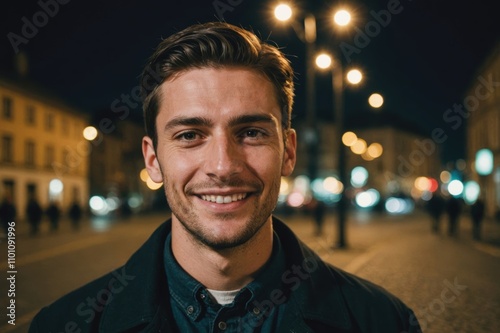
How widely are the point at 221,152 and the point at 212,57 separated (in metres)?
0.47

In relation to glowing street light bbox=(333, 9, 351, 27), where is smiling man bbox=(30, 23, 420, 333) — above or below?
below

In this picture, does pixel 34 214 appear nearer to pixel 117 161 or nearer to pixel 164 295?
pixel 164 295

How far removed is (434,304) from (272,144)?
5.91m

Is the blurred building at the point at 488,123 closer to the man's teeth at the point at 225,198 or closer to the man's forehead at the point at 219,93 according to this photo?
the man's forehead at the point at 219,93

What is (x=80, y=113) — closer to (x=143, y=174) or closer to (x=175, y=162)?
(x=143, y=174)

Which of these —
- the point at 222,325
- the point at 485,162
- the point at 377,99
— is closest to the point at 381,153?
the point at 485,162

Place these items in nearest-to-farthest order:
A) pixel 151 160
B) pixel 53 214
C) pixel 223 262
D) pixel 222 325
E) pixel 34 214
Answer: pixel 222 325, pixel 223 262, pixel 151 160, pixel 34 214, pixel 53 214

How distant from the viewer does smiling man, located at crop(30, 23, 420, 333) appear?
7.39 feet

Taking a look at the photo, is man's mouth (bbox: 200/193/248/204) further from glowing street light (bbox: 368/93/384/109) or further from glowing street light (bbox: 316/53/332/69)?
glowing street light (bbox: 368/93/384/109)

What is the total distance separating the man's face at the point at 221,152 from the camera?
2.26m

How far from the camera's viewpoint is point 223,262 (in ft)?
7.58

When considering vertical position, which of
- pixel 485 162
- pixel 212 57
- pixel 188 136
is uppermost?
pixel 485 162

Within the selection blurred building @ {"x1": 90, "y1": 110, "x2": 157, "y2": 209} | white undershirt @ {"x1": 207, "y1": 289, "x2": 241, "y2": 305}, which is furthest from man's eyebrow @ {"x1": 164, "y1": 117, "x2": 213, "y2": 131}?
blurred building @ {"x1": 90, "y1": 110, "x2": 157, "y2": 209}

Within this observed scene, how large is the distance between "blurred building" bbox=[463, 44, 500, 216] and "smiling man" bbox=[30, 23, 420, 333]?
27.8 meters
